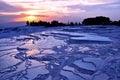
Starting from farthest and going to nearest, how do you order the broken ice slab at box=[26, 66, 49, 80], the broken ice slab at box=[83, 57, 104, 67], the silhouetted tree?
the silhouetted tree < the broken ice slab at box=[83, 57, 104, 67] < the broken ice slab at box=[26, 66, 49, 80]

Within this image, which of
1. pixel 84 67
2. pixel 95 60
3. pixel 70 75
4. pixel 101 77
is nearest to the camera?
pixel 101 77

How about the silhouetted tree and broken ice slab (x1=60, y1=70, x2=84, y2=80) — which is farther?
the silhouetted tree

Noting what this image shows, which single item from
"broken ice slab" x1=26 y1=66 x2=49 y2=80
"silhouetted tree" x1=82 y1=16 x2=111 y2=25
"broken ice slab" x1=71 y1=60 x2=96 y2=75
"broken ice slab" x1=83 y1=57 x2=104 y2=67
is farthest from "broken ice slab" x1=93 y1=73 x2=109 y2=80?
"silhouetted tree" x1=82 y1=16 x2=111 y2=25

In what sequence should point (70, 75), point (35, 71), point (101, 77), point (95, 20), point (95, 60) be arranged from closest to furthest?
point (101, 77)
point (70, 75)
point (35, 71)
point (95, 60)
point (95, 20)

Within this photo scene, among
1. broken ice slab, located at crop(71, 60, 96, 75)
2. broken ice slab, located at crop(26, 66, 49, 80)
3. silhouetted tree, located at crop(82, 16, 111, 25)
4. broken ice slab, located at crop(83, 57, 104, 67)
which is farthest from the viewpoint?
silhouetted tree, located at crop(82, 16, 111, 25)

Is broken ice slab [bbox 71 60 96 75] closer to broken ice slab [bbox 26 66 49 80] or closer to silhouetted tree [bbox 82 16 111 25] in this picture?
broken ice slab [bbox 26 66 49 80]

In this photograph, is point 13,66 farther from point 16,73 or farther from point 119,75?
point 119,75

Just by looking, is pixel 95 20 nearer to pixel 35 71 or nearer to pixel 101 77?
pixel 35 71

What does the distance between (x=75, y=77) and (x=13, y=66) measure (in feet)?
7.45

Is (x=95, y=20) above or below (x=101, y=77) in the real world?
above

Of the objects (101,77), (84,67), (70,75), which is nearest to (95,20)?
(84,67)

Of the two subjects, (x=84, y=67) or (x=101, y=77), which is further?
(x=84, y=67)

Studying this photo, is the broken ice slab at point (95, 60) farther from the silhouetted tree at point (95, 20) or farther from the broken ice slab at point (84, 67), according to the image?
the silhouetted tree at point (95, 20)

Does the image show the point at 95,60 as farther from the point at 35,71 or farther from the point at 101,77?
the point at 35,71
